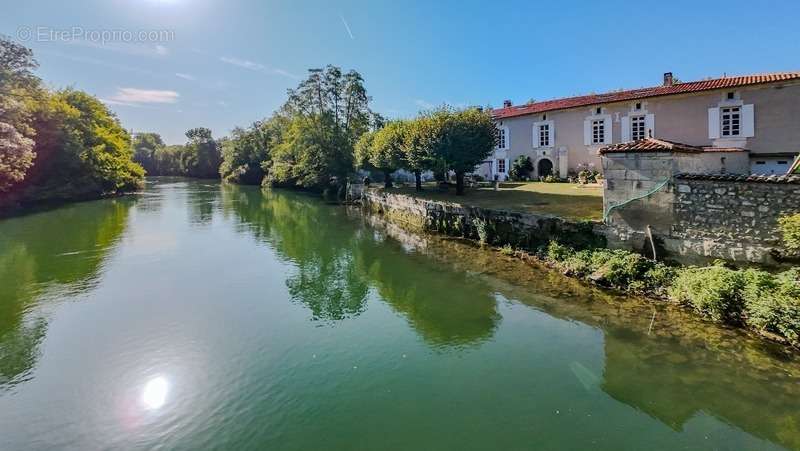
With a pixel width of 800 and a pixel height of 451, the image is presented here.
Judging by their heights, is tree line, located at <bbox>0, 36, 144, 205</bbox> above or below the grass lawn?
above

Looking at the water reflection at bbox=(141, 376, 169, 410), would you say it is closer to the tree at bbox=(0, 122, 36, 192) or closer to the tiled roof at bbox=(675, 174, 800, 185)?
the tiled roof at bbox=(675, 174, 800, 185)

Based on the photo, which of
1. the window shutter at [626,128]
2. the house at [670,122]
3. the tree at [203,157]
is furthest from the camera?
the tree at [203,157]

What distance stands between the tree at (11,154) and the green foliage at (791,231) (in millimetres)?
34143

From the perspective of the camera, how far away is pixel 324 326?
944 cm

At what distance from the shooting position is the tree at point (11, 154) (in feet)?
81.9

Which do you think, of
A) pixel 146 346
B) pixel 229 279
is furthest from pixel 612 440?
pixel 229 279

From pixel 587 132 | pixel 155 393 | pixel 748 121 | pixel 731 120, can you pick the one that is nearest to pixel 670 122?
pixel 731 120

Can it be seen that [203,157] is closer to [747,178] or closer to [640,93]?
[640,93]

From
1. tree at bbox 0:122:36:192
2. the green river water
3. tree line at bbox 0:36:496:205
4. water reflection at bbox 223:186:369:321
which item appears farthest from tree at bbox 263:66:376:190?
the green river water

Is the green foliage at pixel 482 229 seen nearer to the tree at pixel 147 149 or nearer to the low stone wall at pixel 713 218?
the low stone wall at pixel 713 218

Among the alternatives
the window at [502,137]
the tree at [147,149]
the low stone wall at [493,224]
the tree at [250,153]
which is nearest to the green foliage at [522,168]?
the window at [502,137]

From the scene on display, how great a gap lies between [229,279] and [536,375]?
9.55 m

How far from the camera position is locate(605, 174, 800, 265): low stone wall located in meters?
9.19

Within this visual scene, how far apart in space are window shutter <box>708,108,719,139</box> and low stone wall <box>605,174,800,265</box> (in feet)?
43.9
